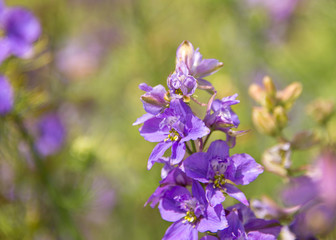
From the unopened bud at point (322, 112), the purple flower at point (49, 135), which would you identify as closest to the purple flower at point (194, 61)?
the unopened bud at point (322, 112)

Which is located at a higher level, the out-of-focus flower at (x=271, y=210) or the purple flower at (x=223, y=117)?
the purple flower at (x=223, y=117)

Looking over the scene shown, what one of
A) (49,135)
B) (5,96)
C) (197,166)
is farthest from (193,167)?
(49,135)

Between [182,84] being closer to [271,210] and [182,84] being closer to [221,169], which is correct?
[221,169]

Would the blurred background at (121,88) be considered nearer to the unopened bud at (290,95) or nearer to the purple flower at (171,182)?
the unopened bud at (290,95)

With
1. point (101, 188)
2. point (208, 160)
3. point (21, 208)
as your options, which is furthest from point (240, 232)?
point (101, 188)

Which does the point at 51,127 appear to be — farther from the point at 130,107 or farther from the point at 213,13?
the point at 213,13

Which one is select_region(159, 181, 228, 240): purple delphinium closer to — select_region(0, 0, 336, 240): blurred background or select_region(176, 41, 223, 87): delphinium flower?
select_region(176, 41, 223, 87): delphinium flower

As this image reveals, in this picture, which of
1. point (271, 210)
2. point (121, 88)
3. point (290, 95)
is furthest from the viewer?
point (121, 88)
